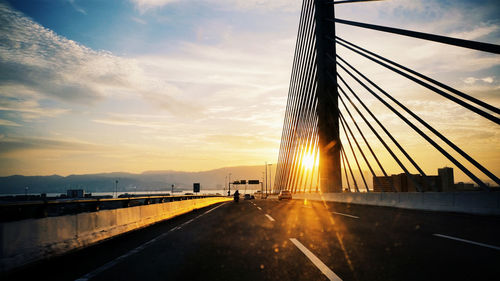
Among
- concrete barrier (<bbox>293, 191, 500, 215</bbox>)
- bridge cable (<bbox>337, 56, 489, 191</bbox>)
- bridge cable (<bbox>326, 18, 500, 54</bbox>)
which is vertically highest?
bridge cable (<bbox>326, 18, 500, 54</bbox>)

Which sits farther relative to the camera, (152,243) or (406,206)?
(406,206)

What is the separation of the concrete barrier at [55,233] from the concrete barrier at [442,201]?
12.3 m

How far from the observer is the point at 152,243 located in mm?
7621

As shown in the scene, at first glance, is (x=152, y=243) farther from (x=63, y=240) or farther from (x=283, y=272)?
(x=283, y=272)

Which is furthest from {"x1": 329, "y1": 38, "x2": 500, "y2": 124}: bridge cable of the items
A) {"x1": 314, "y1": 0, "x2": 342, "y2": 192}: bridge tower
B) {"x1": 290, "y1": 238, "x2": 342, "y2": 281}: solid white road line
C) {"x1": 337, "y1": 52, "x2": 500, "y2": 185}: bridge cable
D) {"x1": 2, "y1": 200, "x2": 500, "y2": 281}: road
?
{"x1": 314, "y1": 0, "x2": 342, "y2": 192}: bridge tower

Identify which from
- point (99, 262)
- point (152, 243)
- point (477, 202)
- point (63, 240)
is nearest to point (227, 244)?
point (152, 243)

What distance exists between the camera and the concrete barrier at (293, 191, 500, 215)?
12.0 metres

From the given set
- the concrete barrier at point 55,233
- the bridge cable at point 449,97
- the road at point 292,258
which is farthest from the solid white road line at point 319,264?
the bridge cable at point 449,97

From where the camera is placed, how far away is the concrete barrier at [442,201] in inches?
471

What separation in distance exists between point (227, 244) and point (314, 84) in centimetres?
2595

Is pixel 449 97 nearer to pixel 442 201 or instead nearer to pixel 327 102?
pixel 442 201

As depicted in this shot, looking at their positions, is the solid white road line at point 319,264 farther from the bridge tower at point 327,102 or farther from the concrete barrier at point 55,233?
the bridge tower at point 327,102

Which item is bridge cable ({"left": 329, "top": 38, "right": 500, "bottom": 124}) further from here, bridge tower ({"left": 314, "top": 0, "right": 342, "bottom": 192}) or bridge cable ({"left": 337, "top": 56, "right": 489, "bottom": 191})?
bridge tower ({"left": 314, "top": 0, "right": 342, "bottom": 192})

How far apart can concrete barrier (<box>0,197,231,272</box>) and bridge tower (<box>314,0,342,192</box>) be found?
2194 centimetres
